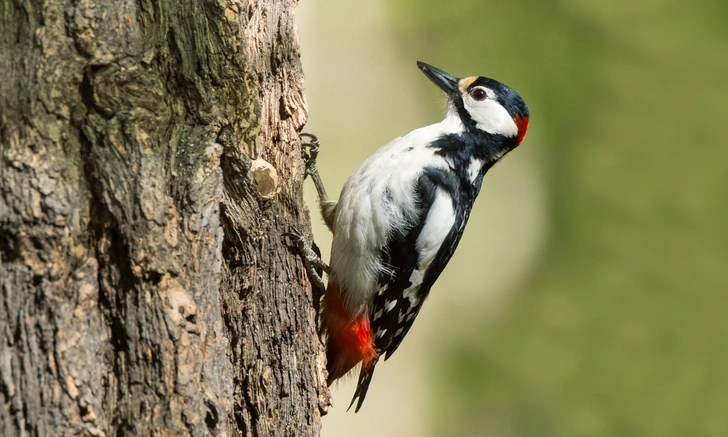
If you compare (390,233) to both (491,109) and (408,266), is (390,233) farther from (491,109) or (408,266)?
(491,109)

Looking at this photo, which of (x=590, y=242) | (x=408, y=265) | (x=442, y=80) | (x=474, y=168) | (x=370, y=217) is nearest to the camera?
(x=370, y=217)

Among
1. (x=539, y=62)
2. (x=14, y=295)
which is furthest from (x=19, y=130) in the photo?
(x=539, y=62)

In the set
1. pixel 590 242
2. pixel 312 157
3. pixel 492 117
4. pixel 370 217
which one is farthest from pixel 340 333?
pixel 590 242

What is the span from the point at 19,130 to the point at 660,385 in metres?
4.31

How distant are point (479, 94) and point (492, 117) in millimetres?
132

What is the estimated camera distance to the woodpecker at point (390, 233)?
2787 millimetres

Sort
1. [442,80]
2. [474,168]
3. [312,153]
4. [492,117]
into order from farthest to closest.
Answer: [442,80] → [492,117] → [474,168] → [312,153]

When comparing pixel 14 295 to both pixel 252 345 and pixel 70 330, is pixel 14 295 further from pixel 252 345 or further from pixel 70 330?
pixel 252 345

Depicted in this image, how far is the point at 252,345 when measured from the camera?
2.14 meters

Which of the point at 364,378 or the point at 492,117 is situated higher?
the point at 492,117

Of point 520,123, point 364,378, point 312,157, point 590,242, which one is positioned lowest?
point 364,378

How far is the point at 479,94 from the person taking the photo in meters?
3.30

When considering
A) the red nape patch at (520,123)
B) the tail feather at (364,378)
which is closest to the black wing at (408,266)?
the tail feather at (364,378)

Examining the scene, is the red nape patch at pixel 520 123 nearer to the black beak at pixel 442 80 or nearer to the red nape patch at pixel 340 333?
the black beak at pixel 442 80
